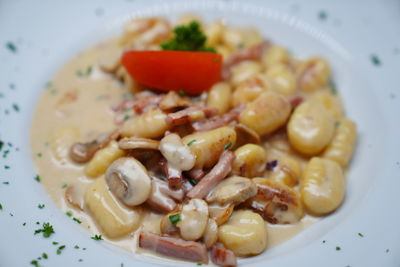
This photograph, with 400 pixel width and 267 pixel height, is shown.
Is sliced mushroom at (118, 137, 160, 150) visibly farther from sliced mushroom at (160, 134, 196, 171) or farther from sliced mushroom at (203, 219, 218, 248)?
sliced mushroom at (203, 219, 218, 248)

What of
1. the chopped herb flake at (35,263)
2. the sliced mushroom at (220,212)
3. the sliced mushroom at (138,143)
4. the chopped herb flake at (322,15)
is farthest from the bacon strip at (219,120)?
the chopped herb flake at (322,15)

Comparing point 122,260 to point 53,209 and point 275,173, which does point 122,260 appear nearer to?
point 53,209

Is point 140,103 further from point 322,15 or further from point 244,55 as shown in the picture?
point 322,15

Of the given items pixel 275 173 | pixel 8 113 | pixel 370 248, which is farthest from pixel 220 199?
pixel 8 113

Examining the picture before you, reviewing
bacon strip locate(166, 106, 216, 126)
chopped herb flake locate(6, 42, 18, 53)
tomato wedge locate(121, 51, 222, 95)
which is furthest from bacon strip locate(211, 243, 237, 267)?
chopped herb flake locate(6, 42, 18, 53)

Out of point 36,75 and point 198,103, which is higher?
point 36,75

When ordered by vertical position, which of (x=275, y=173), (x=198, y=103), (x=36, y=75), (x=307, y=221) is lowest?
(x=307, y=221)
